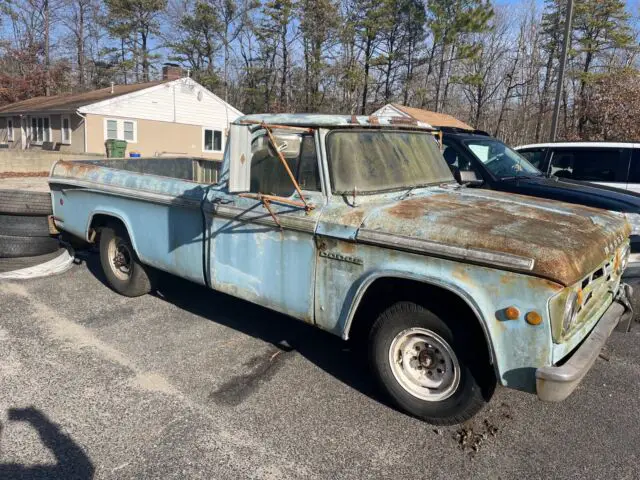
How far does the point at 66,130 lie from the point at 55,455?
90.2 feet

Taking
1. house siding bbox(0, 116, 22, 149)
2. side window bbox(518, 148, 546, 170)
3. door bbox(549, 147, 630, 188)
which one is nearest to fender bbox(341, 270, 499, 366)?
side window bbox(518, 148, 546, 170)

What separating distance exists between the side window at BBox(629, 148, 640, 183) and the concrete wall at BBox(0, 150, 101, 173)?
1796 centimetres

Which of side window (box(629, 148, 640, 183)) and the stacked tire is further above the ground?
side window (box(629, 148, 640, 183))

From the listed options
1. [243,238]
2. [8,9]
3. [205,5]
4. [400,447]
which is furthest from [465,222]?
[8,9]

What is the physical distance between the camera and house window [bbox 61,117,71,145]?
2622cm

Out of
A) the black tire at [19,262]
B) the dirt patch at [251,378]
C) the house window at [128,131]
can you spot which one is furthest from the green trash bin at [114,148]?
the dirt patch at [251,378]

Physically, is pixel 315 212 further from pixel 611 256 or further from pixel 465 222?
pixel 611 256

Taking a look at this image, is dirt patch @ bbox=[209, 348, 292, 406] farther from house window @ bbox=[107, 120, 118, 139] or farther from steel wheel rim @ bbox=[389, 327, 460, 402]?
house window @ bbox=[107, 120, 118, 139]

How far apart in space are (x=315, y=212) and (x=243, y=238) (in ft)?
2.43

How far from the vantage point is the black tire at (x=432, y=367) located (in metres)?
2.98

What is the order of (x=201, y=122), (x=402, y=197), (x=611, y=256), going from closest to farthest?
(x=611, y=256), (x=402, y=197), (x=201, y=122)

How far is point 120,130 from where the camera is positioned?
26453 millimetres

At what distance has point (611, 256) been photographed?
3.29 m

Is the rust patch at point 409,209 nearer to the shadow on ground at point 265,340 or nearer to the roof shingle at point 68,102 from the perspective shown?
the shadow on ground at point 265,340
